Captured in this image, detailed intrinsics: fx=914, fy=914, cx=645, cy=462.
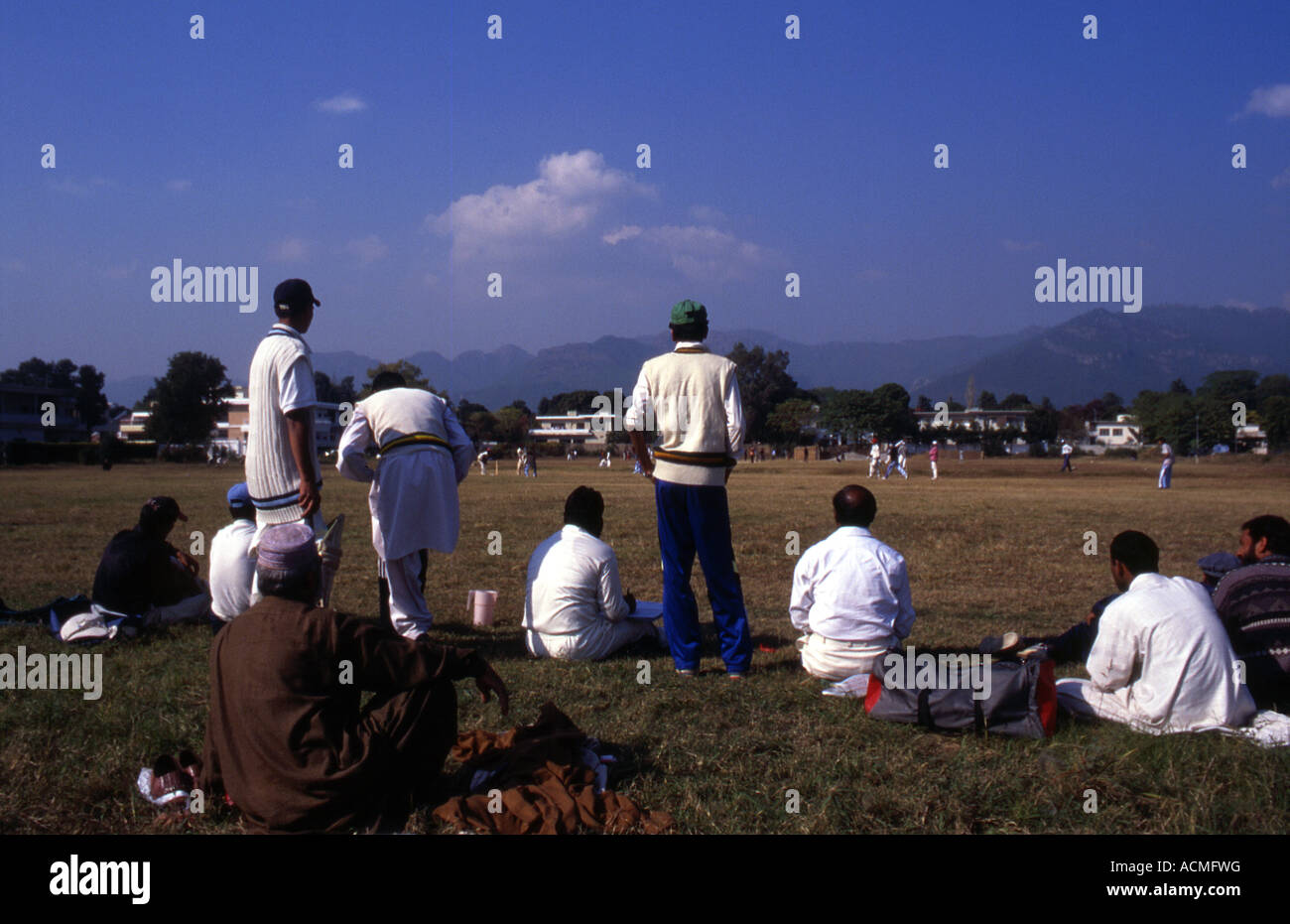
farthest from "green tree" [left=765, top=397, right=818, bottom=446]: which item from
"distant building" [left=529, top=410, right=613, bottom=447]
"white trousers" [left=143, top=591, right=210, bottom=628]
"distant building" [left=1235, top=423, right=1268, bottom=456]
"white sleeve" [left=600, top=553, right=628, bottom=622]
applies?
"white sleeve" [left=600, top=553, right=628, bottom=622]

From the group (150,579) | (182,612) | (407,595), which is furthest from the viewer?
(182,612)

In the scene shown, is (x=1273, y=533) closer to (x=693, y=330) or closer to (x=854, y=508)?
(x=854, y=508)

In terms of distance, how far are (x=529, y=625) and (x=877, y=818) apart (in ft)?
9.92

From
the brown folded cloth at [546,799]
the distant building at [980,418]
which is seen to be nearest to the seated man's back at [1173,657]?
the brown folded cloth at [546,799]

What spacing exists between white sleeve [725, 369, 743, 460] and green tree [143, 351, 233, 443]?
9096 centimetres

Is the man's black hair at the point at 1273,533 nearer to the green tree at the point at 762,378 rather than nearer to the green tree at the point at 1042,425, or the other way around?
the green tree at the point at 762,378

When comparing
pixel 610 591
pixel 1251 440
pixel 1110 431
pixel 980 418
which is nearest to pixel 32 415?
pixel 610 591

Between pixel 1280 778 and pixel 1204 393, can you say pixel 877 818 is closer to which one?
pixel 1280 778

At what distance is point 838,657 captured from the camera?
529cm

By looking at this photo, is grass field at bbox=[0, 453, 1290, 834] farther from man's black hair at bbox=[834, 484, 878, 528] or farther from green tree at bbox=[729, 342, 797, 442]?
green tree at bbox=[729, 342, 797, 442]

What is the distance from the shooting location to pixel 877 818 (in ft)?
11.5

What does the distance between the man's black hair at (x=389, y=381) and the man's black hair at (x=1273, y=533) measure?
5.15m

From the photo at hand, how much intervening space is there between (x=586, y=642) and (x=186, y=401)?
90.6 metres
